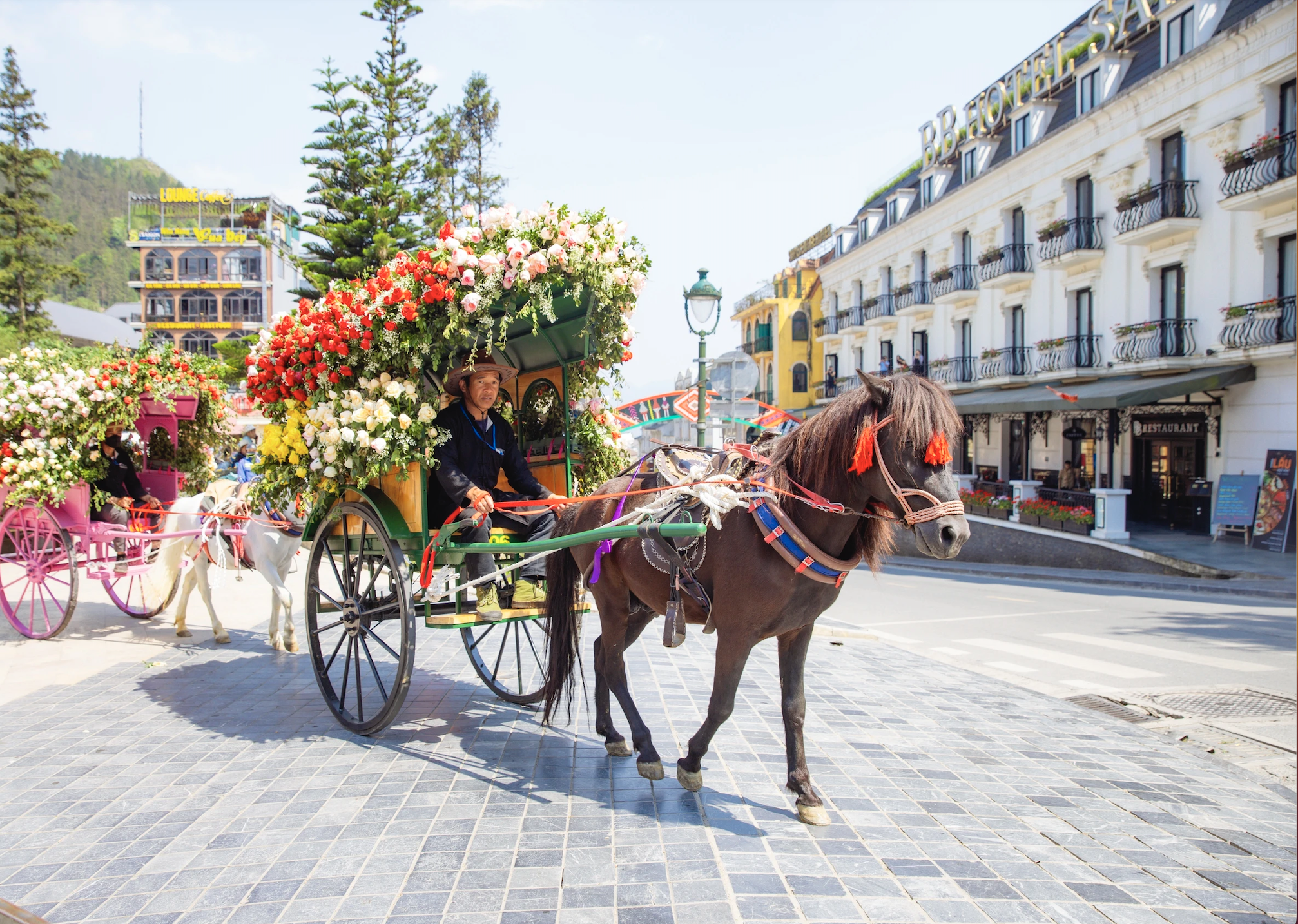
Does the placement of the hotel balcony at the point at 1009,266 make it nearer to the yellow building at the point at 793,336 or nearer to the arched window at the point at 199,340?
the yellow building at the point at 793,336

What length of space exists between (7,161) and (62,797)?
36.6 m

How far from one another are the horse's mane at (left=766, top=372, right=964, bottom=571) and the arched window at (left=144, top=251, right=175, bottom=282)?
68688 mm

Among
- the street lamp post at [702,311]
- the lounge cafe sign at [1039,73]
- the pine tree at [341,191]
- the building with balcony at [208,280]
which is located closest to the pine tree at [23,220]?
the pine tree at [341,191]

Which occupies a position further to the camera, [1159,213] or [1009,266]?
[1009,266]

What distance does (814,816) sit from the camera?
3998 millimetres

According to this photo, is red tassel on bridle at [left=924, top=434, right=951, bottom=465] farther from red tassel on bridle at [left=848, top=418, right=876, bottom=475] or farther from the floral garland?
the floral garland

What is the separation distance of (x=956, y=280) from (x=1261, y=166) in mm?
12043

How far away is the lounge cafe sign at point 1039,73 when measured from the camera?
70.5ft

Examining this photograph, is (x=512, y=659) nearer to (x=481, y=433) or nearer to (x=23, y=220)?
(x=481, y=433)

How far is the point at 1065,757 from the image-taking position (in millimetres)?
5168

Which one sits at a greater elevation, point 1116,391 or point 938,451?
point 1116,391

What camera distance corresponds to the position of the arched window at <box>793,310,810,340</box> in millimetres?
47031

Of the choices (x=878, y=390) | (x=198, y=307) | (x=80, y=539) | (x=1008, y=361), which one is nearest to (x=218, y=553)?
(x=80, y=539)

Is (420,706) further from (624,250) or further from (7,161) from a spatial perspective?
(7,161)
